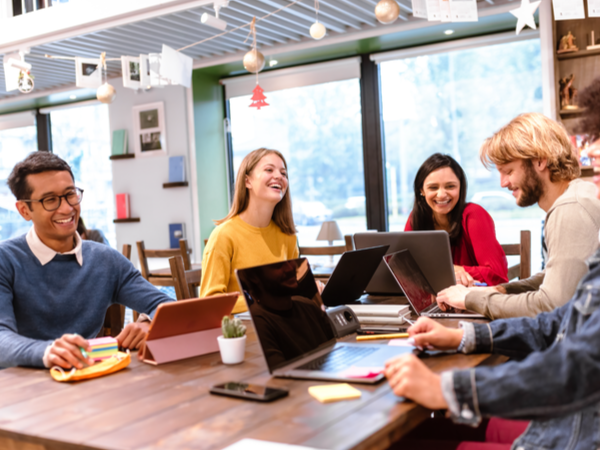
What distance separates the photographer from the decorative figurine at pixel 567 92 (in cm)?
416

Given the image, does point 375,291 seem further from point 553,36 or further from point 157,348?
point 553,36

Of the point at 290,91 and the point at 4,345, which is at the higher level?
the point at 290,91

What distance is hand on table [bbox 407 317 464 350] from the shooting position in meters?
1.41

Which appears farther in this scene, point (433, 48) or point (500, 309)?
point (433, 48)

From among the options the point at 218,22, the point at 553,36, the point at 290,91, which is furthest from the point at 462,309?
the point at 290,91

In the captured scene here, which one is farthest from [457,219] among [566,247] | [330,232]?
[330,232]

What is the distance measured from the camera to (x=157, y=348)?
1503 millimetres

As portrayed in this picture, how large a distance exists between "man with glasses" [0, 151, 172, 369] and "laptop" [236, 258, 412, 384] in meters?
0.50

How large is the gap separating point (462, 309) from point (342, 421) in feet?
3.40

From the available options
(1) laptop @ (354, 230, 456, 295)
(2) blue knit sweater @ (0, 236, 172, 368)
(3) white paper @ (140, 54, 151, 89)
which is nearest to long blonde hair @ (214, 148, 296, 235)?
(1) laptop @ (354, 230, 456, 295)

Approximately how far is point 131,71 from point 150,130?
203 centimetres

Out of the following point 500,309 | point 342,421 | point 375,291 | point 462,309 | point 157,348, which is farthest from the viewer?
point 375,291

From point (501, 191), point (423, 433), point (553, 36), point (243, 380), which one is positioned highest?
point (553, 36)

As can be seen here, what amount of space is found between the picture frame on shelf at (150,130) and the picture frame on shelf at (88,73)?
169 centimetres
